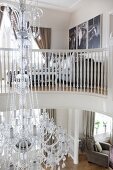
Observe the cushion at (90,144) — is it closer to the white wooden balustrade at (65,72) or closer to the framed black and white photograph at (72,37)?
the white wooden balustrade at (65,72)

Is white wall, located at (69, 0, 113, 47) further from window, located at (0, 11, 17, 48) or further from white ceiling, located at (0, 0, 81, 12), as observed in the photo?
window, located at (0, 11, 17, 48)

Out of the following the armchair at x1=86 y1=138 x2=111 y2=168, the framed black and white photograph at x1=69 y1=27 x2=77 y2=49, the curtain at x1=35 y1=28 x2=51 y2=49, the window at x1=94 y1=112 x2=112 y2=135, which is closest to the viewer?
the armchair at x1=86 y1=138 x2=111 y2=168

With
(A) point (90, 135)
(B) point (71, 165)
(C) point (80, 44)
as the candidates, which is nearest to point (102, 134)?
(A) point (90, 135)

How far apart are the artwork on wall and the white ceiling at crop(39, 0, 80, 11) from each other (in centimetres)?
82

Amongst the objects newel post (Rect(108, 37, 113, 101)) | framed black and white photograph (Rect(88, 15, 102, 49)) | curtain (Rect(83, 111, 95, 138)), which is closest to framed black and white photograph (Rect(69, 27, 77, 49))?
framed black and white photograph (Rect(88, 15, 102, 49))

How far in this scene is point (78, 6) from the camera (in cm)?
757

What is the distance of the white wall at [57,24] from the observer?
796 centimetres

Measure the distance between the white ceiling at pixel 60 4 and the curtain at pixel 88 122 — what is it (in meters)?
4.08

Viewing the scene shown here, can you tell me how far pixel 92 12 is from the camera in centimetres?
669

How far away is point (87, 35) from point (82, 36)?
0.35 meters

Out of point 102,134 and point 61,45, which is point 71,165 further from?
point 61,45

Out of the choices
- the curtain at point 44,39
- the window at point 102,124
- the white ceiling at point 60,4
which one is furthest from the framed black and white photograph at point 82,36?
the window at point 102,124

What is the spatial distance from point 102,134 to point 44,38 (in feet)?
14.7

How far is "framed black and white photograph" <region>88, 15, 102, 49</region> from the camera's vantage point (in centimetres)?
630
